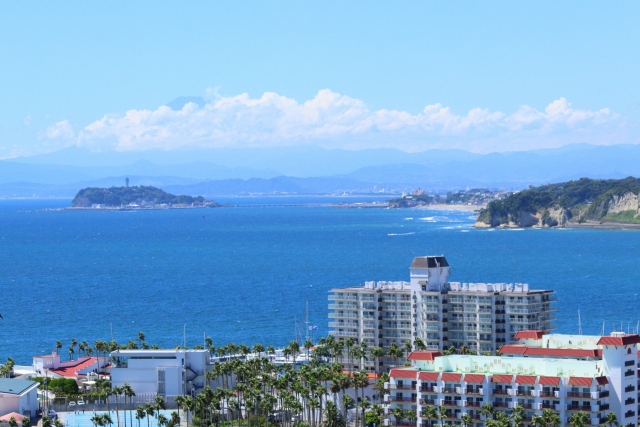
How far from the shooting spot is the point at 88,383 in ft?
229

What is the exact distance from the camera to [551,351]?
2330 inches

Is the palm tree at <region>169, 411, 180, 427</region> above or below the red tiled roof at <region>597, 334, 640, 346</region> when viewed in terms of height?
below

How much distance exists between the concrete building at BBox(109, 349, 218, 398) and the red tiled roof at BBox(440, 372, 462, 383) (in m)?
18.1

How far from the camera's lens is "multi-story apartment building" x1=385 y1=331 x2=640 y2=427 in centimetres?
5156

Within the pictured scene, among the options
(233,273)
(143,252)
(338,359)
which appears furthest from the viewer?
(143,252)

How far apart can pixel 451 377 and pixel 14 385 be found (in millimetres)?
23878

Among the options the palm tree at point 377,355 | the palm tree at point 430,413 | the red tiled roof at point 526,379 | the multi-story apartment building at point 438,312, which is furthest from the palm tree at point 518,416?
the multi-story apartment building at point 438,312

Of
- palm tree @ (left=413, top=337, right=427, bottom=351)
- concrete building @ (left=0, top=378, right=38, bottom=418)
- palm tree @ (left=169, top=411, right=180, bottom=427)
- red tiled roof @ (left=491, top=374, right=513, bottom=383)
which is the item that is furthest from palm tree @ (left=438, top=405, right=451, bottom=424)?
concrete building @ (left=0, top=378, right=38, bottom=418)

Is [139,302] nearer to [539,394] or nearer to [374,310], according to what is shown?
[374,310]

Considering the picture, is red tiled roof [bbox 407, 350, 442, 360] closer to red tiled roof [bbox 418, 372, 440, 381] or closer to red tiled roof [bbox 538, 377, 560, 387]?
red tiled roof [bbox 418, 372, 440, 381]

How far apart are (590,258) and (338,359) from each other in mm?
90690

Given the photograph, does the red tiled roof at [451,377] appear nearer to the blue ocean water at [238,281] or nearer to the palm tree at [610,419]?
the palm tree at [610,419]

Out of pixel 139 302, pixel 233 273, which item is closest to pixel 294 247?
pixel 233 273

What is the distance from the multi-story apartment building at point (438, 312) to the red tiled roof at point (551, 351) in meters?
10.5
